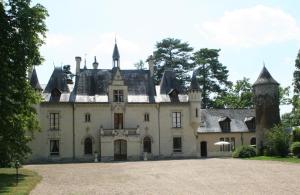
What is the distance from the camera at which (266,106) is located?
47188 mm

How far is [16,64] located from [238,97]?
2054 inches

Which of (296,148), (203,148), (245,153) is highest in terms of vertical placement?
(296,148)

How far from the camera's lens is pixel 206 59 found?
7138 cm

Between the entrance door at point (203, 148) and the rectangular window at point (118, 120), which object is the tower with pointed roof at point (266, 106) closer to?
the entrance door at point (203, 148)

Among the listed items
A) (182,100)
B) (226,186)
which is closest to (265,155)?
(182,100)

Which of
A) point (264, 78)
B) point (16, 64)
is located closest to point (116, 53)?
point (264, 78)

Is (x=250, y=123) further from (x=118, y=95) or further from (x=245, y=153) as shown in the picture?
(x=118, y=95)

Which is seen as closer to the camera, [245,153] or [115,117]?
[245,153]

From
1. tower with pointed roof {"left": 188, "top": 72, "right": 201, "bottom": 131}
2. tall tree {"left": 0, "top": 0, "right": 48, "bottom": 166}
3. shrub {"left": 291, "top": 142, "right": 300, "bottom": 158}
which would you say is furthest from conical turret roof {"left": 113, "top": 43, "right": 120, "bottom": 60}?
tall tree {"left": 0, "top": 0, "right": 48, "bottom": 166}

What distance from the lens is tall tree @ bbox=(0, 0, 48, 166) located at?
2302cm

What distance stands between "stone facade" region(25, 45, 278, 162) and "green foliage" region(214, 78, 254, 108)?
778 inches

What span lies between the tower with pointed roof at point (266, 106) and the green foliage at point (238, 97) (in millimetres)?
20604

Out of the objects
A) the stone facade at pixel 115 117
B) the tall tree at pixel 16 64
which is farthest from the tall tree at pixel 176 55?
the tall tree at pixel 16 64

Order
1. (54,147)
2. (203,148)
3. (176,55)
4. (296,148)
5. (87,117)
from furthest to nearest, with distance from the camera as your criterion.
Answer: (176,55) < (203,148) < (87,117) < (54,147) < (296,148)
